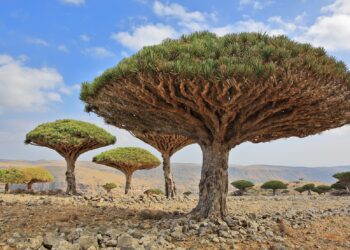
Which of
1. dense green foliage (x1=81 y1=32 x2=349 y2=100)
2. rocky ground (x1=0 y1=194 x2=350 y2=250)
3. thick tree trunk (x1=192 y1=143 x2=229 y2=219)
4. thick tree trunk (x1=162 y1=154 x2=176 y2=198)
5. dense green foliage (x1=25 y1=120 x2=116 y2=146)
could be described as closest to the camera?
rocky ground (x1=0 y1=194 x2=350 y2=250)

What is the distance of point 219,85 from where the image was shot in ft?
29.4

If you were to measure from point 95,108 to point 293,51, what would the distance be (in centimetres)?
679

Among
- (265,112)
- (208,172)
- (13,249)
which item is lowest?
(13,249)

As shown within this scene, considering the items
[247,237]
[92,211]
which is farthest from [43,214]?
[247,237]

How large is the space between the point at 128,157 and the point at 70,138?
792cm

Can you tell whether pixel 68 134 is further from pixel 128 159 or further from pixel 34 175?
pixel 34 175

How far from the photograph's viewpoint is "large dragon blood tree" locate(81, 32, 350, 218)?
8.73 metres

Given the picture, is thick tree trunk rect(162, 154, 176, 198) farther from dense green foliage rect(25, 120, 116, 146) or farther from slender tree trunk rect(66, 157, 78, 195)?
slender tree trunk rect(66, 157, 78, 195)

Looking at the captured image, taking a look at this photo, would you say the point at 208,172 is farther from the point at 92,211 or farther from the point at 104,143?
the point at 104,143

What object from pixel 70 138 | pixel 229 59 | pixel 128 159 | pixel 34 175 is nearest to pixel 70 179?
pixel 70 138

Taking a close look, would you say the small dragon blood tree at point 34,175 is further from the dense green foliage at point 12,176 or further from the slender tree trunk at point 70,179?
the slender tree trunk at point 70,179

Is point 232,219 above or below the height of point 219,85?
below

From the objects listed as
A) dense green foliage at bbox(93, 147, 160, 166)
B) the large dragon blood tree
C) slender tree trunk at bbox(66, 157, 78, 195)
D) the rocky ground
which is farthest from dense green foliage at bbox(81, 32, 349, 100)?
dense green foliage at bbox(93, 147, 160, 166)

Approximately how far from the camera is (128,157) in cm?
2998
